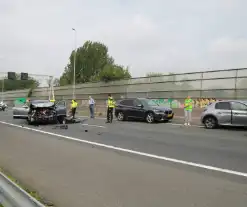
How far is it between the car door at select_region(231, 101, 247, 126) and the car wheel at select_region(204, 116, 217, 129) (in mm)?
1055

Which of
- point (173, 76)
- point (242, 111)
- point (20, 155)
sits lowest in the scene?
point (20, 155)

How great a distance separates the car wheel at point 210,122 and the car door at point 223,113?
306 mm

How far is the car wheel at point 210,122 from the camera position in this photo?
17130mm

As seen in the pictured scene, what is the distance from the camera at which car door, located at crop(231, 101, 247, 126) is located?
16.0 metres

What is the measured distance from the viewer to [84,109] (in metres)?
39.2

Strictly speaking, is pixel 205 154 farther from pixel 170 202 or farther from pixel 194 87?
pixel 194 87

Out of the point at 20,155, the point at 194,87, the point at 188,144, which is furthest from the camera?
the point at 194,87

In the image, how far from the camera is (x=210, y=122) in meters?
17.3

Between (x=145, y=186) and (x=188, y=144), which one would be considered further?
(x=188, y=144)

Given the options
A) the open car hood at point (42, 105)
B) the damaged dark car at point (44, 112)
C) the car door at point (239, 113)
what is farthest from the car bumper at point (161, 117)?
the open car hood at point (42, 105)

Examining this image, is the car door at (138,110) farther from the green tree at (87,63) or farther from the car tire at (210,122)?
the green tree at (87,63)

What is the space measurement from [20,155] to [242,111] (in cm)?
1068

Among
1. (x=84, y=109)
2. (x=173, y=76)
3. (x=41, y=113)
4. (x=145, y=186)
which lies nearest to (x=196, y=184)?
(x=145, y=186)

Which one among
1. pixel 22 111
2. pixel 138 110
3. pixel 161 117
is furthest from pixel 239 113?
pixel 22 111
